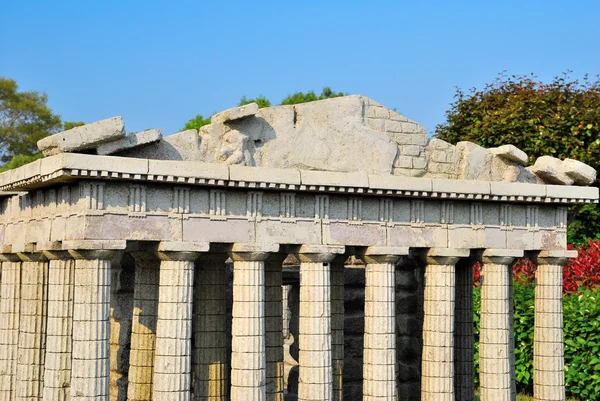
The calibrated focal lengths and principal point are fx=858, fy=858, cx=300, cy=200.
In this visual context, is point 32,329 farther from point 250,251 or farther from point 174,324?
point 250,251

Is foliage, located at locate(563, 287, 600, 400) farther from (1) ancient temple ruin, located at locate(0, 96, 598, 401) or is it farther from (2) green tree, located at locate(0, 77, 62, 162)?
(2) green tree, located at locate(0, 77, 62, 162)

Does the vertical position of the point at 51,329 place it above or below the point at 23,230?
below

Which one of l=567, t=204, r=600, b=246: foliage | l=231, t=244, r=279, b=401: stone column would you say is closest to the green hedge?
l=567, t=204, r=600, b=246: foliage

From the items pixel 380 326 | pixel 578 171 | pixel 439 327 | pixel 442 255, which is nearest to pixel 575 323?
pixel 578 171

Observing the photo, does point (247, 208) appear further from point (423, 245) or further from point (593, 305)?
point (593, 305)

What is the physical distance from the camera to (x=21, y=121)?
5656 cm

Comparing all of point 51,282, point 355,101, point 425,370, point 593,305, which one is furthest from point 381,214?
point 593,305

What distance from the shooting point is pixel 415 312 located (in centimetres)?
2448

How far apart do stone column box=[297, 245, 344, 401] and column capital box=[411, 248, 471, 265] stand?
2.49 metres

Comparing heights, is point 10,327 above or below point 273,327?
below

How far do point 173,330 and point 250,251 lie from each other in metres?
2.24

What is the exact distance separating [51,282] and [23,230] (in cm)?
233

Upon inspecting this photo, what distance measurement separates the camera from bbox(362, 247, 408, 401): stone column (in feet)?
62.1

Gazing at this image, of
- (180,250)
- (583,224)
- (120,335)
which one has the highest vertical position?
(583,224)
